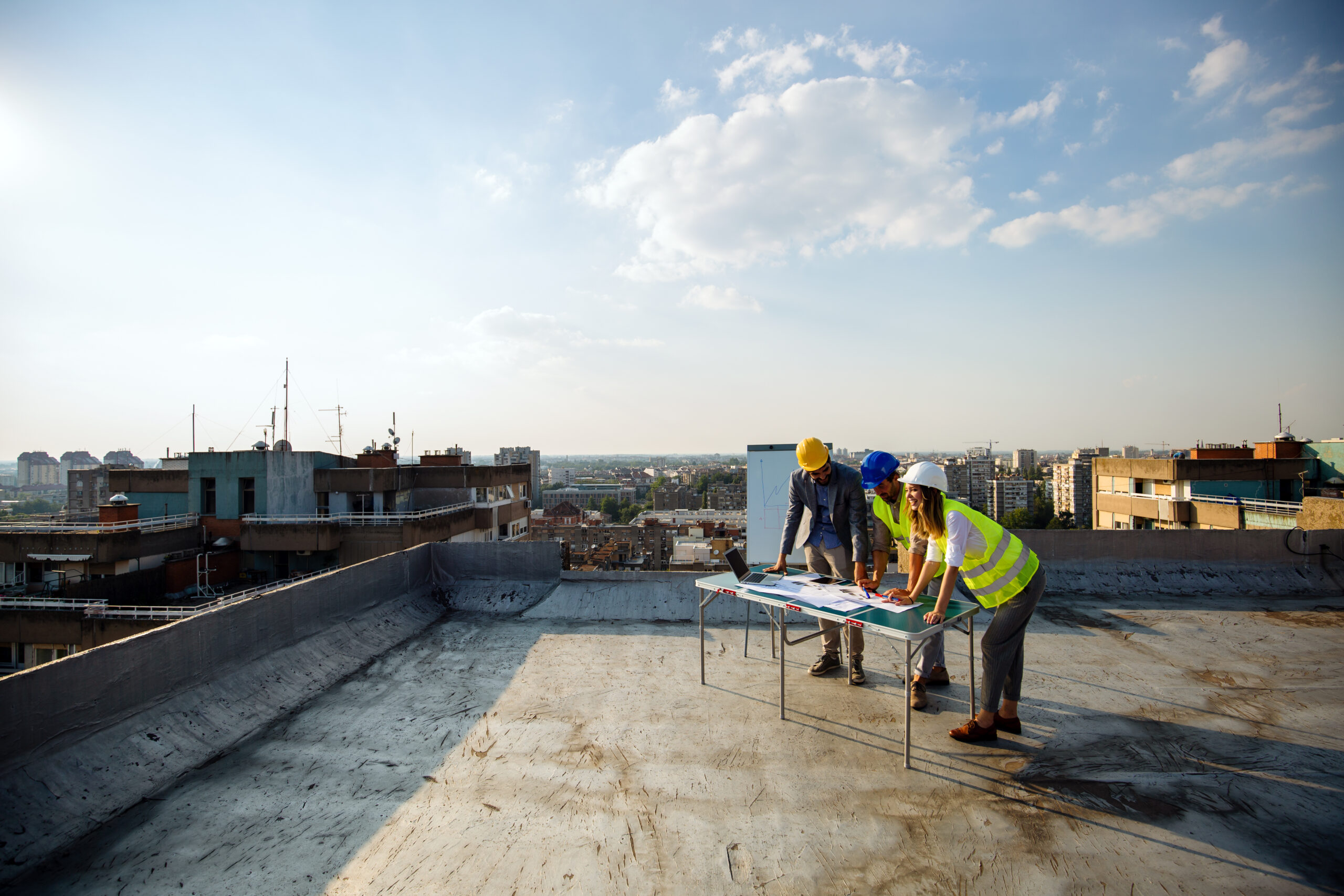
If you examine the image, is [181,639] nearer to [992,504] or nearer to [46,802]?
[46,802]

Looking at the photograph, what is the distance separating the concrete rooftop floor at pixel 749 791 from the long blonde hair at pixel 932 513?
57.1 inches

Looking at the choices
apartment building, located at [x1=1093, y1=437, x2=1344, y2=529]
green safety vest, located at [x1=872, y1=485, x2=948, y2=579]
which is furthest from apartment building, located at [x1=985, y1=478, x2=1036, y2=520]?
green safety vest, located at [x1=872, y1=485, x2=948, y2=579]

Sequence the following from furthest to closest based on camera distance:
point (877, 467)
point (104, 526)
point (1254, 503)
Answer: point (104, 526), point (1254, 503), point (877, 467)

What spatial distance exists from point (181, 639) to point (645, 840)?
377cm

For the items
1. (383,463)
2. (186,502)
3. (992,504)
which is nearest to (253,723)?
(383,463)

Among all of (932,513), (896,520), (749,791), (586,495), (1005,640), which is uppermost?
(932,513)

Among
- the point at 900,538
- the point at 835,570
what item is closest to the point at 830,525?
the point at 835,570

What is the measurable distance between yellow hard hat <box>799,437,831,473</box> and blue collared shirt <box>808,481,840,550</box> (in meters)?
0.18

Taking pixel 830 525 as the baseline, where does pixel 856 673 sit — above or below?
below

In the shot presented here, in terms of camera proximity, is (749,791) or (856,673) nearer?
(749,791)

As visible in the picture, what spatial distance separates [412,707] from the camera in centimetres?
468

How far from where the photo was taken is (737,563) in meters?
5.03

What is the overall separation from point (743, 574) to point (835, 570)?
84 cm

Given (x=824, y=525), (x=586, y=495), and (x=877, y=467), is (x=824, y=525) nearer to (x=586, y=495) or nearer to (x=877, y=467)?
(x=877, y=467)
